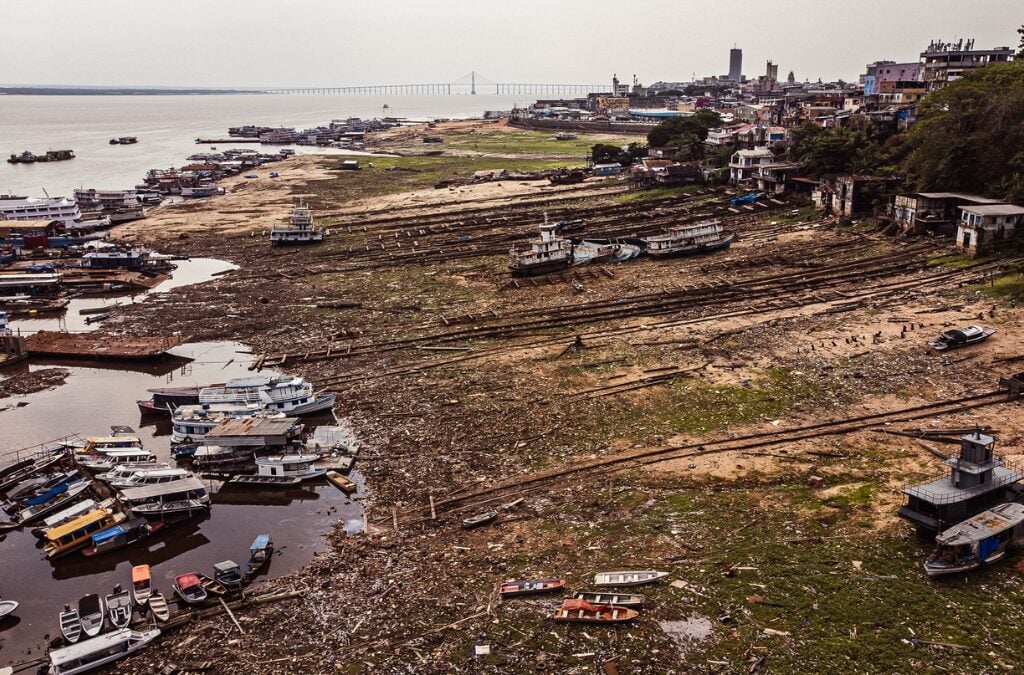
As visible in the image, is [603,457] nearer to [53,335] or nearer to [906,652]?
[906,652]

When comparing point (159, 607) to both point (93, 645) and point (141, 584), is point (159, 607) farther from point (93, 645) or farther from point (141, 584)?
point (93, 645)

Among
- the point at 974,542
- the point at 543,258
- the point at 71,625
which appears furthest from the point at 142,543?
the point at 543,258

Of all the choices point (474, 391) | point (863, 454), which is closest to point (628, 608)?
point (863, 454)

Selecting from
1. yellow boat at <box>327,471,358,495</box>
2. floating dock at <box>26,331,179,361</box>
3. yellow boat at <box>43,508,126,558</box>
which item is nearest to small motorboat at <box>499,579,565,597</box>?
yellow boat at <box>327,471,358,495</box>

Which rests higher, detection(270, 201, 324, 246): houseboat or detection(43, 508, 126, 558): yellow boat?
detection(270, 201, 324, 246): houseboat

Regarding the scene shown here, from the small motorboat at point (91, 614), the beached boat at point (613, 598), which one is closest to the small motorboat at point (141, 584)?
the small motorboat at point (91, 614)

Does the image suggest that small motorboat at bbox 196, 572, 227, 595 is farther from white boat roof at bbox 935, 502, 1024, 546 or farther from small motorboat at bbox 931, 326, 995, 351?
small motorboat at bbox 931, 326, 995, 351
